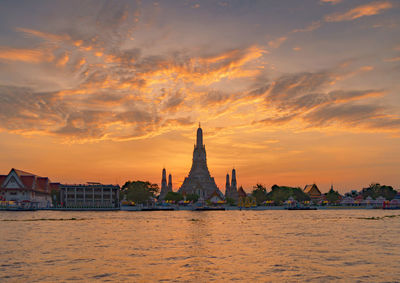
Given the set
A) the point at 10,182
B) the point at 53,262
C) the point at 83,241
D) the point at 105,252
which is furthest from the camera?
the point at 10,182

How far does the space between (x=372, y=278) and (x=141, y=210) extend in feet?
556

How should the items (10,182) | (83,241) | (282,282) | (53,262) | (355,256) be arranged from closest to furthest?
(282,282) → (53,262) → (355,256) → (83,241) → (10,182)

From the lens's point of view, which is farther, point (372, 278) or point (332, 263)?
point (332, 263)

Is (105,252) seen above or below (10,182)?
below

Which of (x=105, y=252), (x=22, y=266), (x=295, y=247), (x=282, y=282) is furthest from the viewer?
(x=295, y=247)

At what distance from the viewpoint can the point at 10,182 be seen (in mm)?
191875

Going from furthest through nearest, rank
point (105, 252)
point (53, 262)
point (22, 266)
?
point (105, 252) → point (53, 262) → point (22, 266)

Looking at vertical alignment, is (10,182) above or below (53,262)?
above

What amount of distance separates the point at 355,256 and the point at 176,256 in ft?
56.3

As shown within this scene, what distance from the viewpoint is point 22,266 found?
113 feet

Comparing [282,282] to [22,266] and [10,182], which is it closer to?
[22,266]

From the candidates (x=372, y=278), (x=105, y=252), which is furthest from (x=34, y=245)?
(x=372, y=278)

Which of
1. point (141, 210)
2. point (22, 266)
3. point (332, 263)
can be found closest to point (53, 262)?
point (22, 266)

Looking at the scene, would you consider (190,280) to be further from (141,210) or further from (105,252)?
(141,210)
